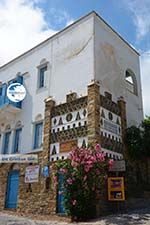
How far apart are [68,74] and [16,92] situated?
12.9ft

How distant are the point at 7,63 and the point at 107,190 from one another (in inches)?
491

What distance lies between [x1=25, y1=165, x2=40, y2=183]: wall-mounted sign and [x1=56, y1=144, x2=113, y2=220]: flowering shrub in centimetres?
332

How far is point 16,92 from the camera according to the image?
18500 millimetres

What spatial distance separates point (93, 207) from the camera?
1209 cm

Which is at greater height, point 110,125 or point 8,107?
point 8,107

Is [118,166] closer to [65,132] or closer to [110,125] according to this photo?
[110,125]

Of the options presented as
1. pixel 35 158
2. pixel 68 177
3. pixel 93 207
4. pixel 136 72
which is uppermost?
pixel 136 72

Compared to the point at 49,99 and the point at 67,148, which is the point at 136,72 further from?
the point at 67,148

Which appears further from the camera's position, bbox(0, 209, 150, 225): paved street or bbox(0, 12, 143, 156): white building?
bbox(0, 12, 143, 156): white building

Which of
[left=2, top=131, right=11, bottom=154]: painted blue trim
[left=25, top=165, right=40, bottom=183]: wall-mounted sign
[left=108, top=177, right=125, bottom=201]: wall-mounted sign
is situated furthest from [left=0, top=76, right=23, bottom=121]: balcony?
[left=108, top=177, right=125, bottom=201]: wall-mounted sign

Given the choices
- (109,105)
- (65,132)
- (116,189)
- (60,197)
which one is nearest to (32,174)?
(60,197)

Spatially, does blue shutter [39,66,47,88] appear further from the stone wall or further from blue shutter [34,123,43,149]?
blue shutter [34,123,43,149]

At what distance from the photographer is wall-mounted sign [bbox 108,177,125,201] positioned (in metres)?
12.5

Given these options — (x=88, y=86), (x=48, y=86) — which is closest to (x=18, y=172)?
(x=48, y=86)
